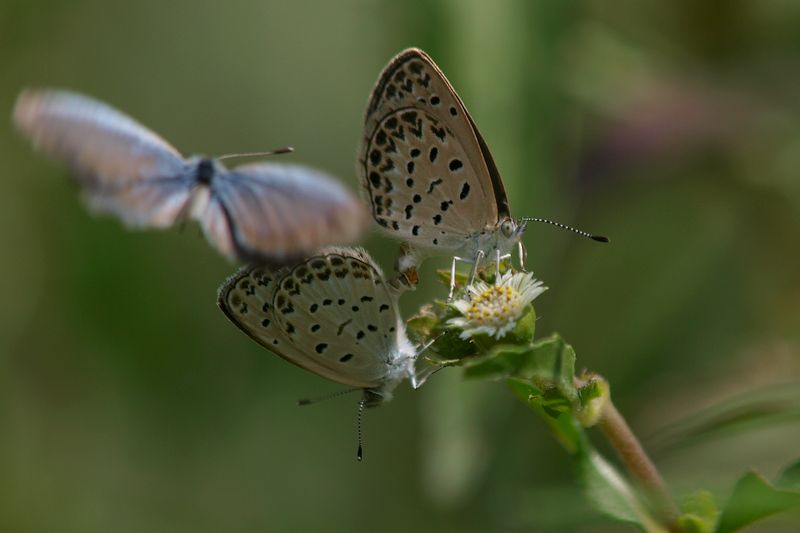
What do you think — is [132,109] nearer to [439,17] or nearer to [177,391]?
[177,391]

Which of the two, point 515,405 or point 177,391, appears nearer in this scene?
point 515,405

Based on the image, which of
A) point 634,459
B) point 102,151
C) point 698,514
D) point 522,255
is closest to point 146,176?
point 102,151

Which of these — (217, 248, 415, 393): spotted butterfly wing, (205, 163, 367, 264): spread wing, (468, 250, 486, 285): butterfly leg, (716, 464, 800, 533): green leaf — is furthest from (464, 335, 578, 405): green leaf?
(217, 248, 415, 393): spotted butterfly wing

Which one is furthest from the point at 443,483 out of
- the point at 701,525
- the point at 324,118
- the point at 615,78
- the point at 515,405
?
the point at 324,118

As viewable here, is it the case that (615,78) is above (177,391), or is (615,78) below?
above

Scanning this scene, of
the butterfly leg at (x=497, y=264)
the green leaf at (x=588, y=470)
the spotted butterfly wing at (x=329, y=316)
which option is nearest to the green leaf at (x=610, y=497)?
the green leaf at (x=588, y=470)

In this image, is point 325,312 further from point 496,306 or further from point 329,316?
point 496,306
